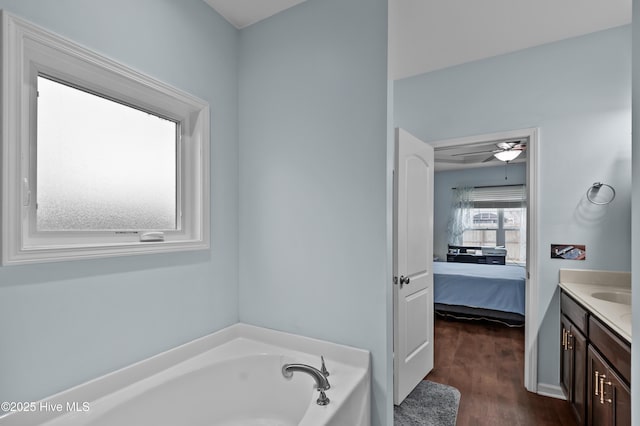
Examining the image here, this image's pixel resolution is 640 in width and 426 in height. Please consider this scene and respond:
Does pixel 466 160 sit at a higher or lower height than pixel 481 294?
higher

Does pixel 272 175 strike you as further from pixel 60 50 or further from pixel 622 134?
pixel 622 134

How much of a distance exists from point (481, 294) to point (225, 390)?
3521mm

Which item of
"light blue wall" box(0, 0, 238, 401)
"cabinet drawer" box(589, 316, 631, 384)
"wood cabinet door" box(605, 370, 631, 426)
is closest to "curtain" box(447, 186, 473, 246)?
"cabinet drawer" box(589, 316, 631, 384)

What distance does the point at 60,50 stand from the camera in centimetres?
114

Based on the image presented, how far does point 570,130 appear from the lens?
2.31m

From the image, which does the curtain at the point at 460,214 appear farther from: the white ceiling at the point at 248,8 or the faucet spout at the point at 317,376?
the faucet spout at the point at 317,376

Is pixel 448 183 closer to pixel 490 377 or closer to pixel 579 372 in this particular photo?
pixel 490 377

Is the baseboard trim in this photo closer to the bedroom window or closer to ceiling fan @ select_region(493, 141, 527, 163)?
ceiling fan @ select_region(493, 141, 527, 163)

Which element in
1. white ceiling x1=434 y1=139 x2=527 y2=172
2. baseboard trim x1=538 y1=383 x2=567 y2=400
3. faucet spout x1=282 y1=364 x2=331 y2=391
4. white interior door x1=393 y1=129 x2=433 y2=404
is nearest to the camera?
faucet spout x1=282 y1=364 x2=331 y2=391

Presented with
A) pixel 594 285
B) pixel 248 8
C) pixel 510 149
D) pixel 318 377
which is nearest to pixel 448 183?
pixel 510 149

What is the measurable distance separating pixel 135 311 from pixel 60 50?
3.57 feet

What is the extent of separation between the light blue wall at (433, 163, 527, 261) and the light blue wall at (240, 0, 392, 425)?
553cm

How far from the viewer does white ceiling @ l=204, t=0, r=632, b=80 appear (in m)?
1.91

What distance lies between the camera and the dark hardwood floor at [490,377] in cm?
207
